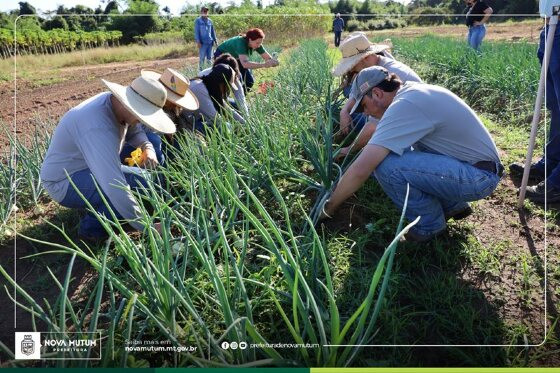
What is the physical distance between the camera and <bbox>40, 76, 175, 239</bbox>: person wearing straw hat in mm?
1264

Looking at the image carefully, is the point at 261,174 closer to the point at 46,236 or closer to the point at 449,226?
the point at 449,226

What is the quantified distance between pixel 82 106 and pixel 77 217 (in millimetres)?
518

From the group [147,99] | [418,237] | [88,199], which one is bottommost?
[418,237]

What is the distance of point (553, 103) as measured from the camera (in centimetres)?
188

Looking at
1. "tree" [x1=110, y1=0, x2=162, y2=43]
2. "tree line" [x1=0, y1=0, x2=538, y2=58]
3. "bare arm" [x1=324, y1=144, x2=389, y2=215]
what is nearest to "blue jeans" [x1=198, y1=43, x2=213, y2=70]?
"tree line" [x1=0, y1=0, x2=538, y2=58]

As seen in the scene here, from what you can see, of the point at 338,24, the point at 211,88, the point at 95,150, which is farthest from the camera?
the point at 211,88

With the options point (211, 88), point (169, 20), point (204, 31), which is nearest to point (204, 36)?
point (204, 31)

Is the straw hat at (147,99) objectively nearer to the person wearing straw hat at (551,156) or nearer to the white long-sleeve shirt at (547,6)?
the white long-sleeve shirt at (547,6)

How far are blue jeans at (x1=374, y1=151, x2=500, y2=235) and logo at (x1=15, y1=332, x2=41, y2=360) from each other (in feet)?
3.33

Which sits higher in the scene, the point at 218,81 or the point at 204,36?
the point at 204,36

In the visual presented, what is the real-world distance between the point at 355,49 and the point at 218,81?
70 centimetres

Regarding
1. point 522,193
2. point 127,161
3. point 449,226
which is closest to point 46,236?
point 127,161

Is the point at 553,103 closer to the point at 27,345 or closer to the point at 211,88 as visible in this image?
the point at 211,88

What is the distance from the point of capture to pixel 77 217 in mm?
1668
